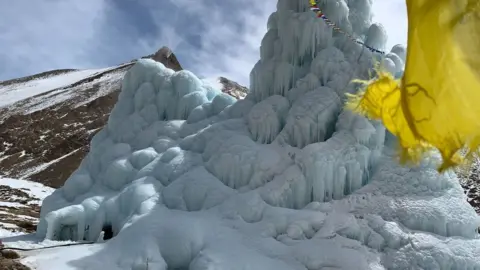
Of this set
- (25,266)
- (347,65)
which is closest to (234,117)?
(347,65)

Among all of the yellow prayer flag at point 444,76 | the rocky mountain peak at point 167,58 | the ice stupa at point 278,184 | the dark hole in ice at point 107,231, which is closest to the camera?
the yellow prayer flag at point 444,76

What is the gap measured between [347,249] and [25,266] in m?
6.70

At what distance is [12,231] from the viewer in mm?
17250

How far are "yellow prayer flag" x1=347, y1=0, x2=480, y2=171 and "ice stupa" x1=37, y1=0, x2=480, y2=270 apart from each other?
7312mm

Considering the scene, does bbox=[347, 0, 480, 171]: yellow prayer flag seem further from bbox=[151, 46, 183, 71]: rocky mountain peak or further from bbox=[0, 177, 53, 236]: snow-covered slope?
bbox=[151, 46, 183, 71]: rocky mountain peak

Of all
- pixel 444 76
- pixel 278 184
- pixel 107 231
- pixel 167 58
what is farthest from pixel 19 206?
pixel 167 58

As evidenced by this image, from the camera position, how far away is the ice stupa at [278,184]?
420 inches

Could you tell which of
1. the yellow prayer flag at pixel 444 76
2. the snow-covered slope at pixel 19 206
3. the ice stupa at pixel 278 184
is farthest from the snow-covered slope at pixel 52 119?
the yellow prayer flag at pixel 444 76

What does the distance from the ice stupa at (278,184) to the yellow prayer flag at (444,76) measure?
7312 mm

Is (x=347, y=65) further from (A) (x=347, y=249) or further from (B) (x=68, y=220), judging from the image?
(B) (x=68, y=220)

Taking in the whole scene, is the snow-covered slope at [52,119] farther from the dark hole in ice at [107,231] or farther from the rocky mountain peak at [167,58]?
the dark hole in ice at [107,231]

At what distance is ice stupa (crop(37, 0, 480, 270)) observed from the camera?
35.0 ft

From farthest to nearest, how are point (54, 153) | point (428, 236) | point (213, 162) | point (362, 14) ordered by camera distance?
point (54, 153) < point (362, 14) < point (213, 162) < point (428, 236)

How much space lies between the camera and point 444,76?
176 centimetres
